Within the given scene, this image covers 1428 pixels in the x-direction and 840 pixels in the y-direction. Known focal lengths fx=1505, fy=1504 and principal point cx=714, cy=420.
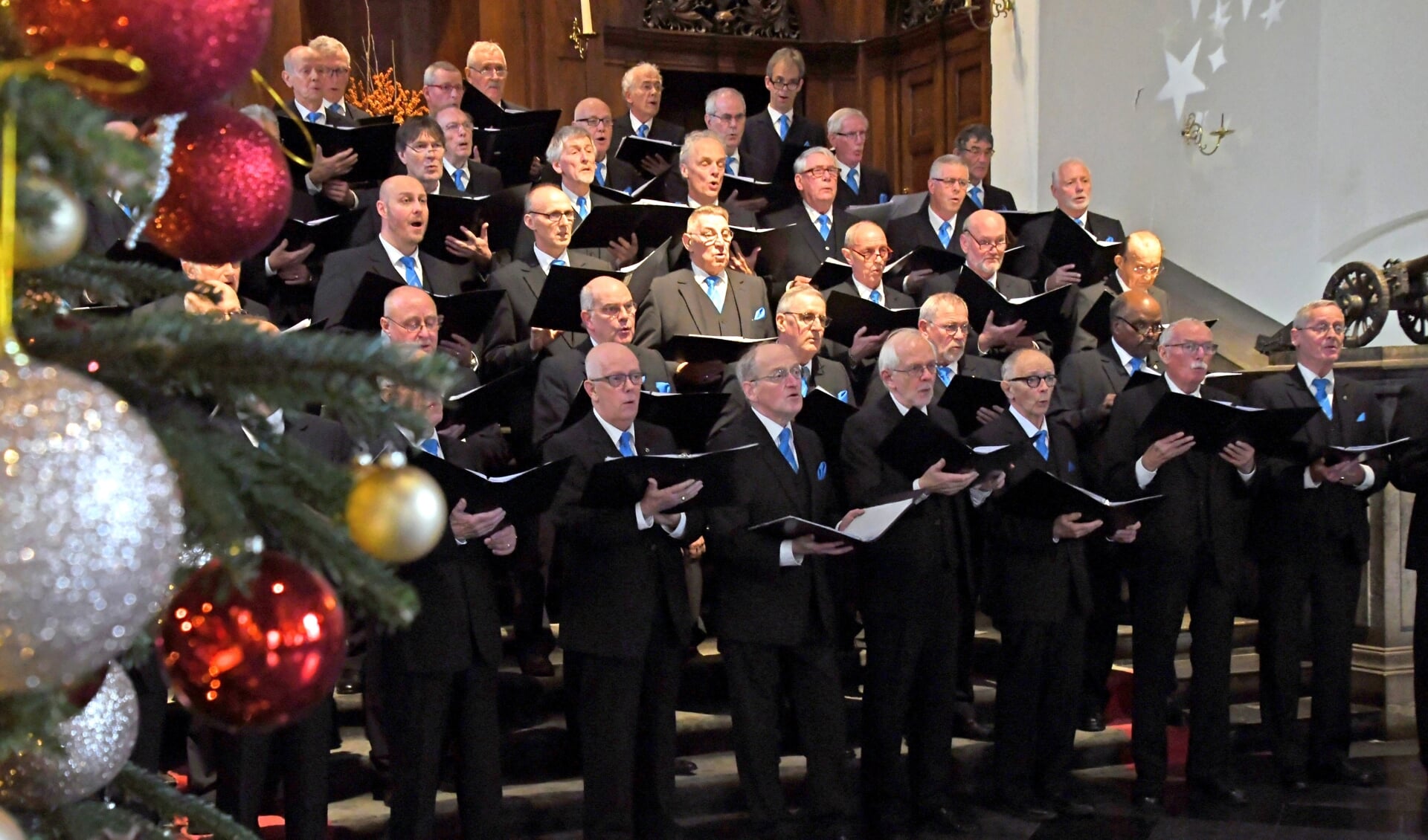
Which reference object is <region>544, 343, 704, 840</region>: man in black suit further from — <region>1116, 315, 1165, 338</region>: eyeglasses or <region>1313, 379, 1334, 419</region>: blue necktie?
<region>1313, 379, 1334, 419</region>: blue necktie

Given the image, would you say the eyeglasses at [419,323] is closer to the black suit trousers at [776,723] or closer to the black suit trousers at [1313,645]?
the black suit trousers at [776,723]

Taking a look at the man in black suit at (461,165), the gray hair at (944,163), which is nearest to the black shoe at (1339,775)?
the gray hair at (944,163)

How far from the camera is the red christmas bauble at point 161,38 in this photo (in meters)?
0.86

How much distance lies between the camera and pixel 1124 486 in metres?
5.69

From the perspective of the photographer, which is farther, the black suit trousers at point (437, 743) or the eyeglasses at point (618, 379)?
the eyeglasses at point (618, 379)

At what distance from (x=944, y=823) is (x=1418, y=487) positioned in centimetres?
239

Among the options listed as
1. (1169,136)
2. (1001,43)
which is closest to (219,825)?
(1169,136)

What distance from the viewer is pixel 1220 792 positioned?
5.75 metres

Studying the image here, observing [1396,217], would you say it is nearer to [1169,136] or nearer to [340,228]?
[1169,136]

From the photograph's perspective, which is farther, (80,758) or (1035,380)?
(1035,380)

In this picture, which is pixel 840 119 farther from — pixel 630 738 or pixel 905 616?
pixel 630 738

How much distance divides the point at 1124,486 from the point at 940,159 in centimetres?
239

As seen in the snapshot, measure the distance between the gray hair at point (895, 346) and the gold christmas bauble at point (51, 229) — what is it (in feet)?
14.9

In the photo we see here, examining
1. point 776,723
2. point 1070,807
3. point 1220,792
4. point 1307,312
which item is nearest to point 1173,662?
point 1220,792
